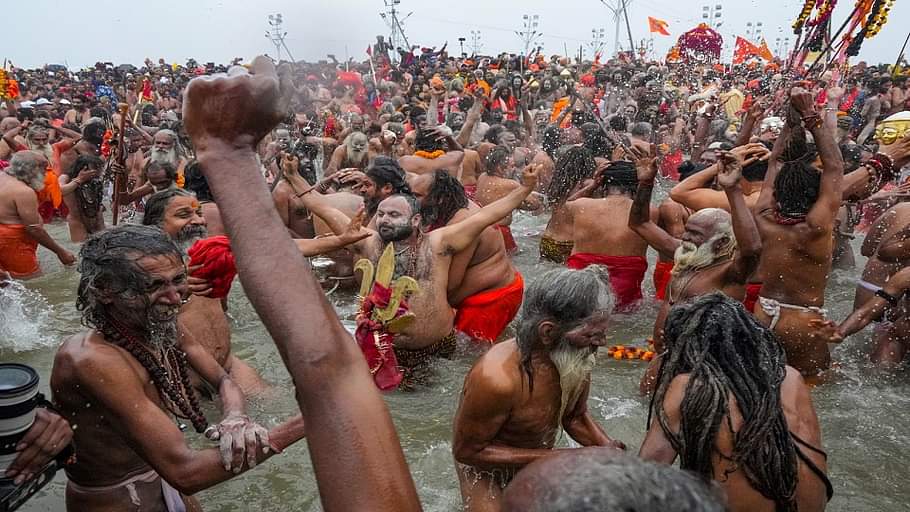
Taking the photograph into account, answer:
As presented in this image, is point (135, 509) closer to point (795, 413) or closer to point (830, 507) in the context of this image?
point (795, 413)

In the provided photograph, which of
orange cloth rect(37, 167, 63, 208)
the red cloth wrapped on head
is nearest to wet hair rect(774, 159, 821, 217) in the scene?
the red cloth wrapped on head

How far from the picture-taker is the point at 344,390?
3.40 feet

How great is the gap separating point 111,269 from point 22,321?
16.2ft

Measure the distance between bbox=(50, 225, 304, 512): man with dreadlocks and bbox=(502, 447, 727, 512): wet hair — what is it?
1.12 meters

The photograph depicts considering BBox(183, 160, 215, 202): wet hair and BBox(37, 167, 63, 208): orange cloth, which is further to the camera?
BBox(37, 167, 63, 208): orange cloth

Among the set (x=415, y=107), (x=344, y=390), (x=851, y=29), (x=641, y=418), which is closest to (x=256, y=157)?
(x=344, y=390)

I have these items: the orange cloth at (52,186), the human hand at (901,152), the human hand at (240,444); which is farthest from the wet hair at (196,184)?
the human hand at (901,152)

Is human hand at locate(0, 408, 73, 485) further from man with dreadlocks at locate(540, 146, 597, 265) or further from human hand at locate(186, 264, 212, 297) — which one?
man with dreadlocks at locate(540, 146, 597, 265)

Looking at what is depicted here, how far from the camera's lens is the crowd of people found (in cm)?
104

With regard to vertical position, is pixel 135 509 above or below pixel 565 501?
below

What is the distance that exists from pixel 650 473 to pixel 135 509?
2125mm

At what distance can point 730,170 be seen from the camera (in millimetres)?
3863

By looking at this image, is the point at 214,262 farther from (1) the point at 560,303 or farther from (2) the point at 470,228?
(2) the point at 470,228

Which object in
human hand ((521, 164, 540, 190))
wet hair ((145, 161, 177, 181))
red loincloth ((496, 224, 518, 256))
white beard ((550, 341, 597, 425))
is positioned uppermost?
human hand ((521, 164, 540, 190))
